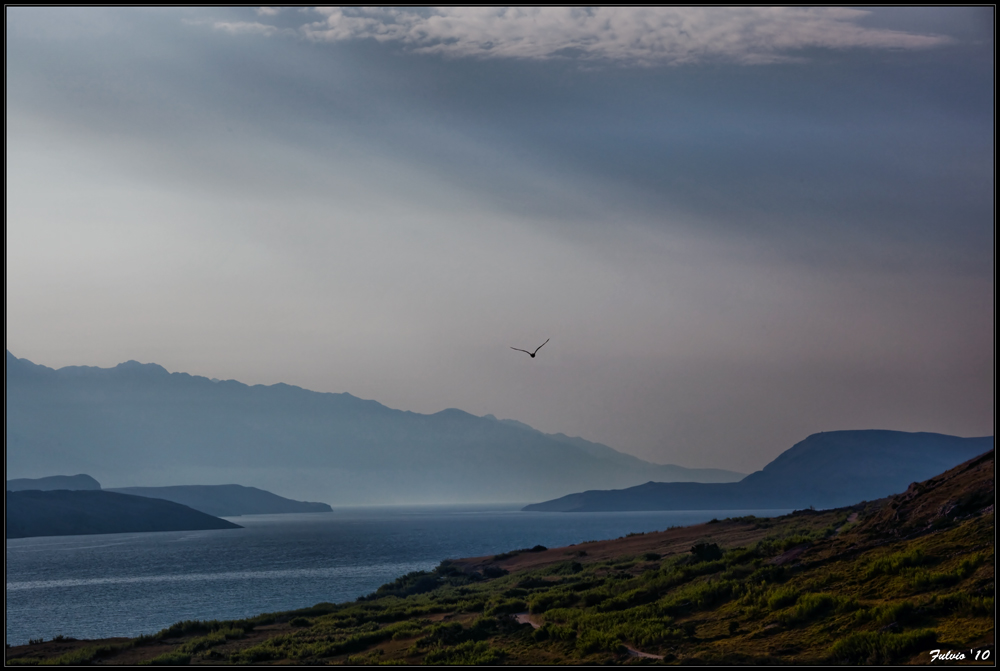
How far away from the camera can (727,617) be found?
78.2ft

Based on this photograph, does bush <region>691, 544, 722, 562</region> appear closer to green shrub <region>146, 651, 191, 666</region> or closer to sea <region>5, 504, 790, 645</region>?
green shrub <region>146, 651, 191, 666</region>

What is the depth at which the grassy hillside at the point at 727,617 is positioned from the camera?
1864cm

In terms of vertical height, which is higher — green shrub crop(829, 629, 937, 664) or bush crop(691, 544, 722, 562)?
green shrub crop(829, 629, 937, 664)

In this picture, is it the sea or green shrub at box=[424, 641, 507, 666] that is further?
the sea

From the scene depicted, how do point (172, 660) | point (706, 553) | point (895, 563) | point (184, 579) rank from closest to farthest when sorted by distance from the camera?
point (895, 563), point (172, 660), point (706, 553), point (184, 579)

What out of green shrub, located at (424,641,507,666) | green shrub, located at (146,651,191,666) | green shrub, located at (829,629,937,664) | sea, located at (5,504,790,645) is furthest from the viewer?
sea, located at (5,504,790,645)

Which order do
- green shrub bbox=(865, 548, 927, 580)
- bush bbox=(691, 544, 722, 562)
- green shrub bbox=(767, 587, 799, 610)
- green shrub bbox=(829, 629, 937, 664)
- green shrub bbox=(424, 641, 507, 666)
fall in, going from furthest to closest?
bush bbox=(691, 544, 722, 562)
green shrub bbox=(424, 641, 507, 666)
green shrub bbox=(767, 587, 799, 610)
green shrub bbox=(865, 548, 927, 580)
green shrub bbox=(829, 629, 937, 664)

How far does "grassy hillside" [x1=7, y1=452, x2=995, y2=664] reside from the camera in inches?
734

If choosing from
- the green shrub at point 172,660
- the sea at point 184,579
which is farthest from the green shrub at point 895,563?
the sea at point 184,579

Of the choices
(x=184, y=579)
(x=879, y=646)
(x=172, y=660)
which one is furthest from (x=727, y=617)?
(x=184, y=579)

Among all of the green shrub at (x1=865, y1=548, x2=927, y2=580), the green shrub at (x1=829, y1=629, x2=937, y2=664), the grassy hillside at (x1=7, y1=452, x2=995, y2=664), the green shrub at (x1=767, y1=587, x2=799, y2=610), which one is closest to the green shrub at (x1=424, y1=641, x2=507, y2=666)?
the grassy hillside at (x1=7, y1=452, x2=995, y2=664)

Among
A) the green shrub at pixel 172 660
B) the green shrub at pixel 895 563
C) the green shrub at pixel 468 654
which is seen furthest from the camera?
the green shrub at pixel 172 660

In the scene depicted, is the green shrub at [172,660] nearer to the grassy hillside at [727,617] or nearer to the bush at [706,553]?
the grassy hillside at [727,617]

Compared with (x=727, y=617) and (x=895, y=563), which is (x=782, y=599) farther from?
(x=895, y=563)
